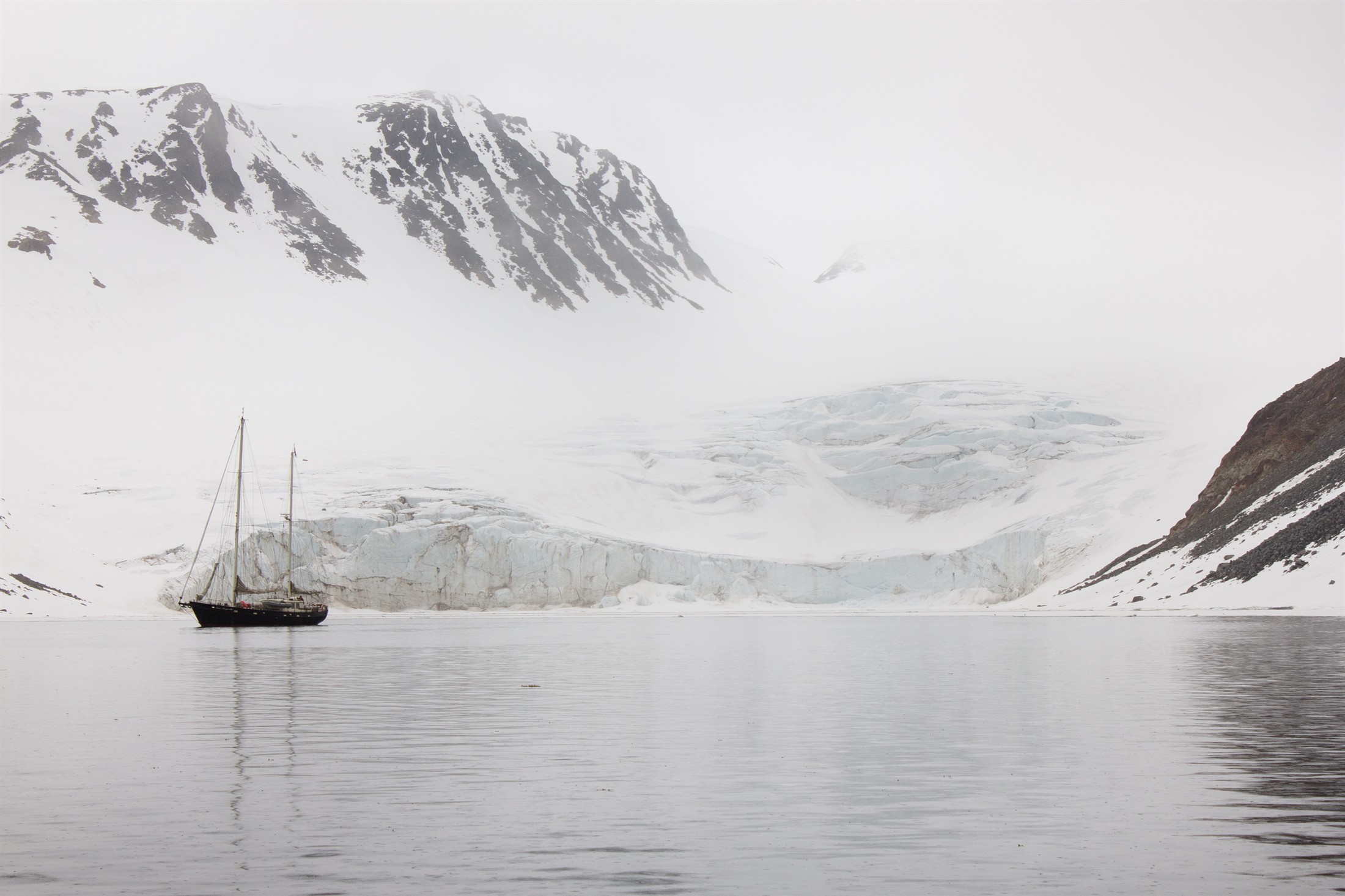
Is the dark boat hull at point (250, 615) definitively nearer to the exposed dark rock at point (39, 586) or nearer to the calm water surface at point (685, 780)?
the exposed dark rock at point (39, 586)

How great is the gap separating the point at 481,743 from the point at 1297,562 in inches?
1773

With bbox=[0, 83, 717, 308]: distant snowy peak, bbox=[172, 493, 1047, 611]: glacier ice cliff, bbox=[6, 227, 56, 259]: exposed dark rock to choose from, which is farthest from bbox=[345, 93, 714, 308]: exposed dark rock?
bbox=[172, 493, 1047, 611]: glacier ice cliff

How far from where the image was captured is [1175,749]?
1466 centimetres

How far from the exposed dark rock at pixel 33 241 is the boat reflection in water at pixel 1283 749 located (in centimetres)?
12048

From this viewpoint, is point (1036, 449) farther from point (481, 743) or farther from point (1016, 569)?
point (481, 743)

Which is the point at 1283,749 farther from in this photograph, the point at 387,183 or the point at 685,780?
the point at 387,183

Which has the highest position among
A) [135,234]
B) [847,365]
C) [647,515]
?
[135,234]

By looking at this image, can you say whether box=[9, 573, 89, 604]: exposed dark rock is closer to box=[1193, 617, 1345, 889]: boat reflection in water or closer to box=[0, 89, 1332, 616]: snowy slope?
box=[0, 89, 1332, 616]: snowy slope

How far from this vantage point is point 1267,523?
187ft

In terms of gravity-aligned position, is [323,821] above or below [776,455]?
below

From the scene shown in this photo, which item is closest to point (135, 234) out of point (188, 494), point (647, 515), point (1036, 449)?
point (188, 494)

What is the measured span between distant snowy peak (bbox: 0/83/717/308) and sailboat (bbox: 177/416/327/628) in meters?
79.3

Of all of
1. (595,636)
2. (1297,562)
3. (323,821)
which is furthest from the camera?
(1297,562)

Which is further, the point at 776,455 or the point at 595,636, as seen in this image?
the point at 776,455
